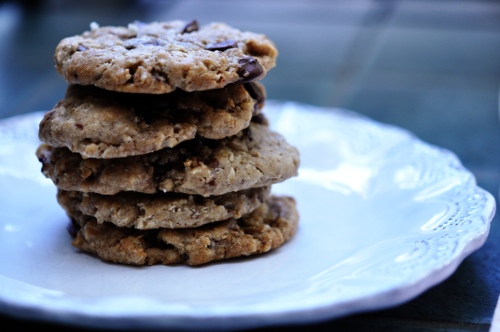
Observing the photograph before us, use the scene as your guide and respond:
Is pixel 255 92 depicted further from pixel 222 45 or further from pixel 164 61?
pixel 164 61

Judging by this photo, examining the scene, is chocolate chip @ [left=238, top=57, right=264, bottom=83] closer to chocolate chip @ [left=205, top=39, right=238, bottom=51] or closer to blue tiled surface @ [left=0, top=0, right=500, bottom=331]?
chocolate chip @ [left=205, top=39, right=238, bottom=51]

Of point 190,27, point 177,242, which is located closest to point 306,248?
point 177,242

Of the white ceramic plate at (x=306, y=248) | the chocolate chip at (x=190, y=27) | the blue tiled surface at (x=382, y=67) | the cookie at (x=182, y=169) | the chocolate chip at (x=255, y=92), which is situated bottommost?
the blue tiled surface at (x=382, y=67)

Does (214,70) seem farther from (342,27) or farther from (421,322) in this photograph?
(342,27)

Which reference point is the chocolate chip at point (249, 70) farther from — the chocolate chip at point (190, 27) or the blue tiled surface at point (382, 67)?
the blue tiled surface at point (382, 67)

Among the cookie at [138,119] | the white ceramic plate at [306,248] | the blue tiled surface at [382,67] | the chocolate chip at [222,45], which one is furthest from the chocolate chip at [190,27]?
the blue tiled surface at [382,67]

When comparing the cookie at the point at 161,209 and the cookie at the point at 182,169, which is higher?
the cookie at the point at 182,169
